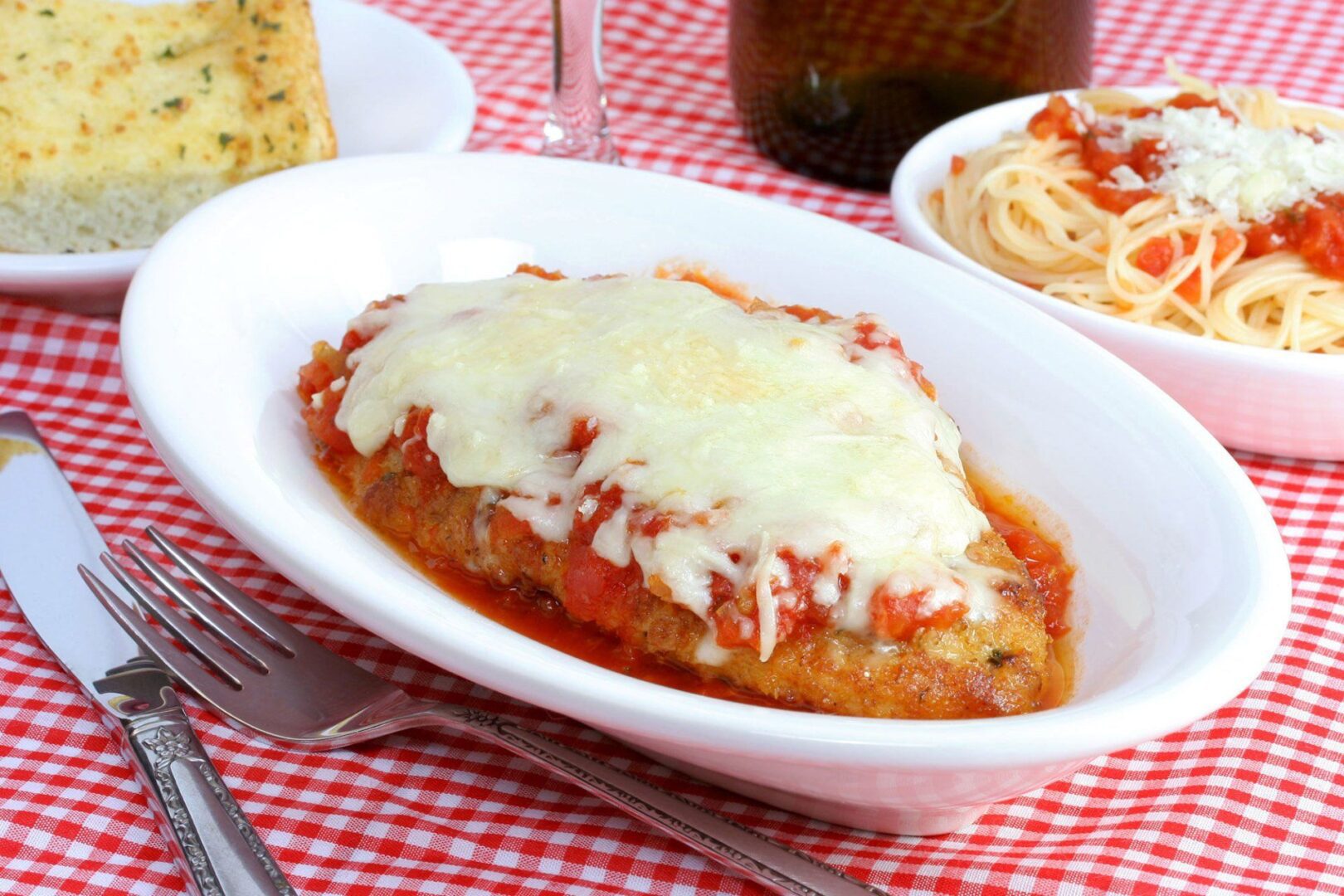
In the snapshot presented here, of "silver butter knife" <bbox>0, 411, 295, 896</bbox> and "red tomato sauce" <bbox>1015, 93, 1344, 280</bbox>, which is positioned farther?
"red tomato sauce" <bbox>1015, 93, 1344, 280</bbox>

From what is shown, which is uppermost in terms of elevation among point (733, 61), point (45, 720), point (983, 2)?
point (983, 2)

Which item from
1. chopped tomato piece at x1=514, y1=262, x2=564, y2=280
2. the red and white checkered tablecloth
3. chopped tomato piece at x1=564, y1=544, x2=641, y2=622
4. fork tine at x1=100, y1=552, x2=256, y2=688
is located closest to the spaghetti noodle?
the red and white checkered tablecloth

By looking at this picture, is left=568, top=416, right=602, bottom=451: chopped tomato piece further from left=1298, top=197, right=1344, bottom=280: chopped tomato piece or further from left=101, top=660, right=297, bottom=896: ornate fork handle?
left=1298, top=197, right=1344, bottom=280: chopped tomato piece

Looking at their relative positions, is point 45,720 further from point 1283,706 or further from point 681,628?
point 1283,706

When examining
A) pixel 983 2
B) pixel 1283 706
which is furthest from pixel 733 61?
pixel 1283 706

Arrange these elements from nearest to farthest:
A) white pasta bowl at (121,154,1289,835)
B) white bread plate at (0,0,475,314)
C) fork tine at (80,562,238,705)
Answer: white pasta bowl at (121,154,1289,835)
fork tine at (80,562,238,705)
white bread plate at (0,0,475,314)

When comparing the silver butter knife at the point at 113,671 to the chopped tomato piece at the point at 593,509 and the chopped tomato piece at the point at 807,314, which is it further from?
the chopped tomato piece at the point at 807,314
